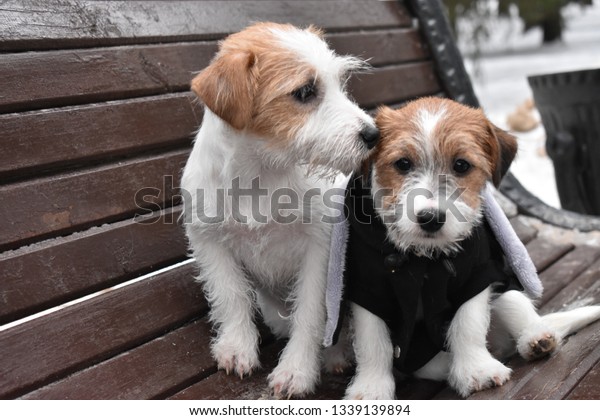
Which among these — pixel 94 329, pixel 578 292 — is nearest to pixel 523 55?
pixel 578 292

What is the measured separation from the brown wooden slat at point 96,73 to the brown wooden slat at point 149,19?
0.15 feet

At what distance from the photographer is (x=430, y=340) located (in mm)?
2041

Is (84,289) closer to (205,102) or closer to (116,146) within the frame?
(116,146)

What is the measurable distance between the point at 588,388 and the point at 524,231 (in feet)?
5.51

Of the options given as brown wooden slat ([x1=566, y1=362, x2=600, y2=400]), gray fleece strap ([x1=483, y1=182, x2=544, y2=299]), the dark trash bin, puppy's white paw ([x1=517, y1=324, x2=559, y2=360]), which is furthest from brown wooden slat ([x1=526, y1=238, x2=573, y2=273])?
brown wooden slat ([x1=566, y1=362, x2=600, y2=400])

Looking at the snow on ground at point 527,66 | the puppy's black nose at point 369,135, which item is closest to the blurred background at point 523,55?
the snow on ground at point 527,66

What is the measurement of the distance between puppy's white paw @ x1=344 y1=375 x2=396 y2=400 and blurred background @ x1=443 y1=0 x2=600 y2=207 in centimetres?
362

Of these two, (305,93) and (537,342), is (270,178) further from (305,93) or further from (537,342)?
(537,342)

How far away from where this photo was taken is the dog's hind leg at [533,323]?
6.55 feet

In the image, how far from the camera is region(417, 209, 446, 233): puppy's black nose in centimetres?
177

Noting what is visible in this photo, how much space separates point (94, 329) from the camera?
2.04 m

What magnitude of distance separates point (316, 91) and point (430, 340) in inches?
32.5

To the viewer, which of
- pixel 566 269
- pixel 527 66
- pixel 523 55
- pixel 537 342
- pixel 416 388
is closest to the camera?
pixel 537 342

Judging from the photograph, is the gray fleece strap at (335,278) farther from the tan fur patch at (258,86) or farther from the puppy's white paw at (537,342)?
the puppy's white paw at (537,342)
